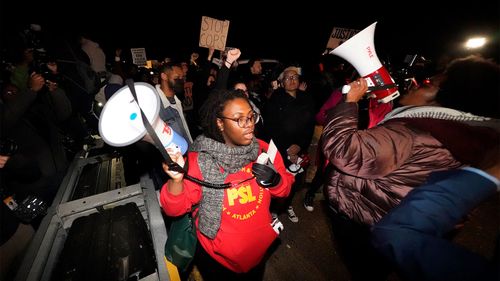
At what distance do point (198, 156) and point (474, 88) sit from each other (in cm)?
186

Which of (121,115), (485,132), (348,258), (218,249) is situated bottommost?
(348,258)

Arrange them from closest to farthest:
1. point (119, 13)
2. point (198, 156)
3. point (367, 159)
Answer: point (367, 159) < point (198, 156) < point (119, 13)

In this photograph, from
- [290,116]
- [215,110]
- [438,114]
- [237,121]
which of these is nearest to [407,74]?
[438,114]

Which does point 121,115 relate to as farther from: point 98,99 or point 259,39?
point 259,39

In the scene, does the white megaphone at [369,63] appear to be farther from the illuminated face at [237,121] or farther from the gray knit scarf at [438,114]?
the illuminated face at [237,121]

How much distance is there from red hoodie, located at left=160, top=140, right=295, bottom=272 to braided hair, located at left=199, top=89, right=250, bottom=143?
257 millimetres

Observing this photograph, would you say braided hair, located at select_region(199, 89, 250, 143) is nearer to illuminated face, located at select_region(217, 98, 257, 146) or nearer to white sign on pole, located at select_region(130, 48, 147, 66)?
illuminated face, located at select_region(217, 98, 257, 146)

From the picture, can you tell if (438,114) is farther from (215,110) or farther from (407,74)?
(215,110)

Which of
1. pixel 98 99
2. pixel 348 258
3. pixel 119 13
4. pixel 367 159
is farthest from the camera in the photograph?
pixel 119 13

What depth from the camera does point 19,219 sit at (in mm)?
1990

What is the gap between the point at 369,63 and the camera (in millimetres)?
2000

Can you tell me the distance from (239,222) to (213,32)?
14.1ft

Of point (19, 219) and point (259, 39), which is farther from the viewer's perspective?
point (259, 39)

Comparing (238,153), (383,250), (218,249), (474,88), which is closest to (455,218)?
(383,250)
